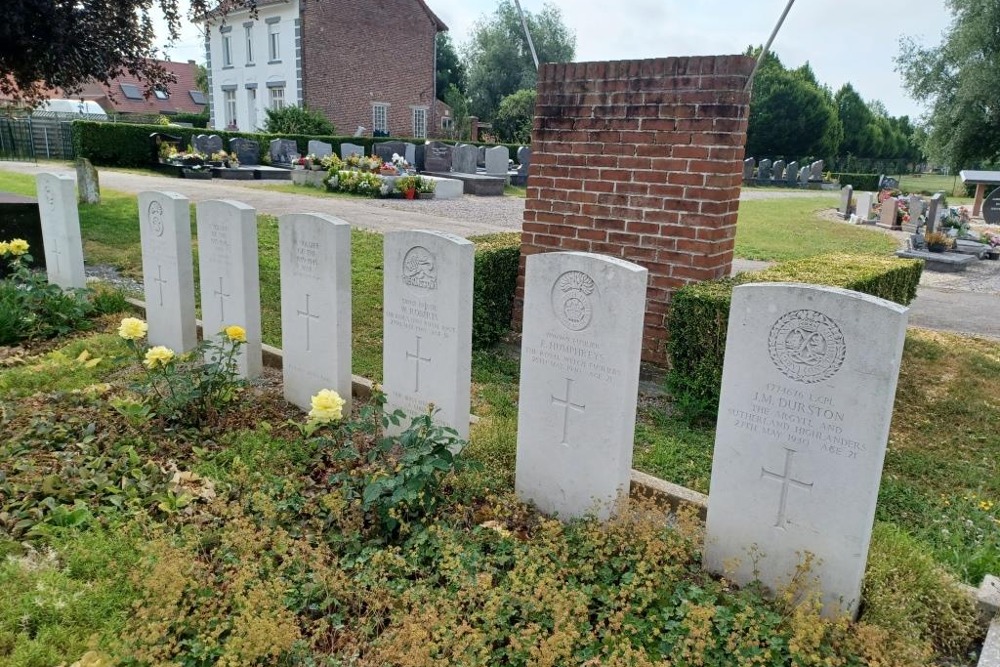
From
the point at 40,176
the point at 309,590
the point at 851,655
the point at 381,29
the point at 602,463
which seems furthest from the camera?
the point at 381,29

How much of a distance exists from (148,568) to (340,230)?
2.25 m

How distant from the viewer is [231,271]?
5.04m

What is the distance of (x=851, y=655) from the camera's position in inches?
102

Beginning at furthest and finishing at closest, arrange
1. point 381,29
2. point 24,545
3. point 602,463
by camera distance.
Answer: point 381,29
point 602,463
point 24,545

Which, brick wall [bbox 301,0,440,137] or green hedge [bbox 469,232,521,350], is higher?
brick wall [bbox 301,0,440,137]

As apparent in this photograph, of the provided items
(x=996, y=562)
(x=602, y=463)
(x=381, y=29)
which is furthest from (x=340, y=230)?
(x=381, y=29)

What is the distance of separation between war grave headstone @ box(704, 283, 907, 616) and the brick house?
33485 millimetres

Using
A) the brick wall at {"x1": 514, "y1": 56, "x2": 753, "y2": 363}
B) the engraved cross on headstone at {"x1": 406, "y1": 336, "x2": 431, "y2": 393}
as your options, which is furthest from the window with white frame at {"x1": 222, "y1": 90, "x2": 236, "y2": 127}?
the engraved cross on headstone at {"x1": 406, "y1": 336, "x2": 431, "y2": 393}

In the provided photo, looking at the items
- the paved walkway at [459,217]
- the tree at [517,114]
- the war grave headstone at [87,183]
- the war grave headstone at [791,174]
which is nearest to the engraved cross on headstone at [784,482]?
the paved walkway at [459,217]

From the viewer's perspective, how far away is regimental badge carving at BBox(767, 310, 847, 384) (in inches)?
110

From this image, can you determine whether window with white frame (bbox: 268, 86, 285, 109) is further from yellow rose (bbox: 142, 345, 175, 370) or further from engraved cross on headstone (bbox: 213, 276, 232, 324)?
yellow rose (bbox: 142, 345, 175, 370)

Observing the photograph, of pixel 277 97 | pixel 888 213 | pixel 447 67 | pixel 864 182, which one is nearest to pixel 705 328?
pixel 888 213

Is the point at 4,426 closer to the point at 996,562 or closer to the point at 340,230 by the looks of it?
the point at 340,230

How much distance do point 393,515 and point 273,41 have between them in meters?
36.1
